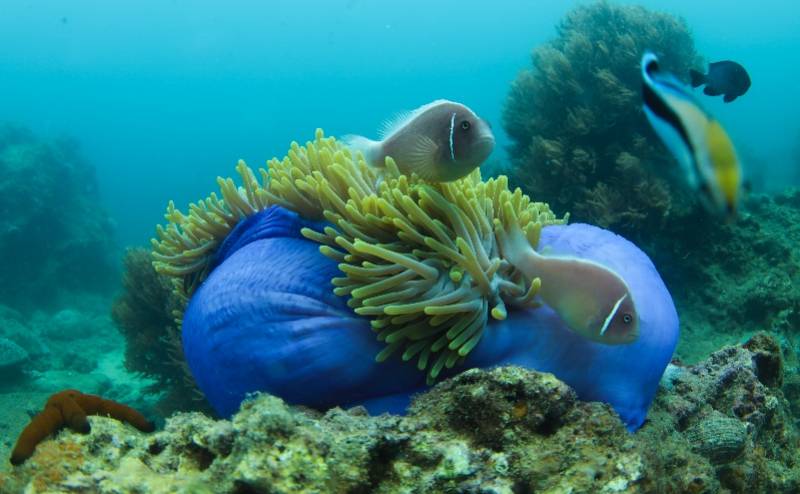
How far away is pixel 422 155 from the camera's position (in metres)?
1.94

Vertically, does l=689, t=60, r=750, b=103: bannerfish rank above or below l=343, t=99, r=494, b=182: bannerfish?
below

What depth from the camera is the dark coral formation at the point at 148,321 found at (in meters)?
5.57

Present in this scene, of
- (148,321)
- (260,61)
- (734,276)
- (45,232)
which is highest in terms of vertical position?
(260,61)

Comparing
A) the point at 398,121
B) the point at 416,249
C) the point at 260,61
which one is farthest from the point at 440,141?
the point at 260,61

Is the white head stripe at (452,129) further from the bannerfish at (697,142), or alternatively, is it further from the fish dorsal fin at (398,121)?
the bannerfish at (697,142)

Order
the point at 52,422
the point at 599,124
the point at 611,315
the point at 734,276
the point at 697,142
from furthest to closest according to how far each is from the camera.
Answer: the point at 599,124
the point at 734,276
the point at 611,315
the point at 52,422
the point at 697,142

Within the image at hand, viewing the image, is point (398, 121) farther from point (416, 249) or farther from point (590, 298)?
point (590, 298)

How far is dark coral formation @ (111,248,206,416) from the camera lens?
219 inches

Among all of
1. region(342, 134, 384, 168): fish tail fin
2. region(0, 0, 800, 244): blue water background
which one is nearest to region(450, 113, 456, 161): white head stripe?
region(342, 134, 384, 168): fish tail fin

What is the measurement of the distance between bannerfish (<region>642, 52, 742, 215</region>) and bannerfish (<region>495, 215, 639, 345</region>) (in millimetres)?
504

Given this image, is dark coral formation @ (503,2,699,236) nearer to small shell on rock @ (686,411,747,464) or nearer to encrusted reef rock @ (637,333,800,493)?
encrusted reef rock @ (637,333,800,493)

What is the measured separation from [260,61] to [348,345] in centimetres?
7413

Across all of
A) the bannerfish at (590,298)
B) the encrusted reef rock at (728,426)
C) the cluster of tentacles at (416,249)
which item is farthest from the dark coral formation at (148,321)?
the encrusted reef rock at (728,426)

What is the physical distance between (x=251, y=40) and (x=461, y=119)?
75.1m
